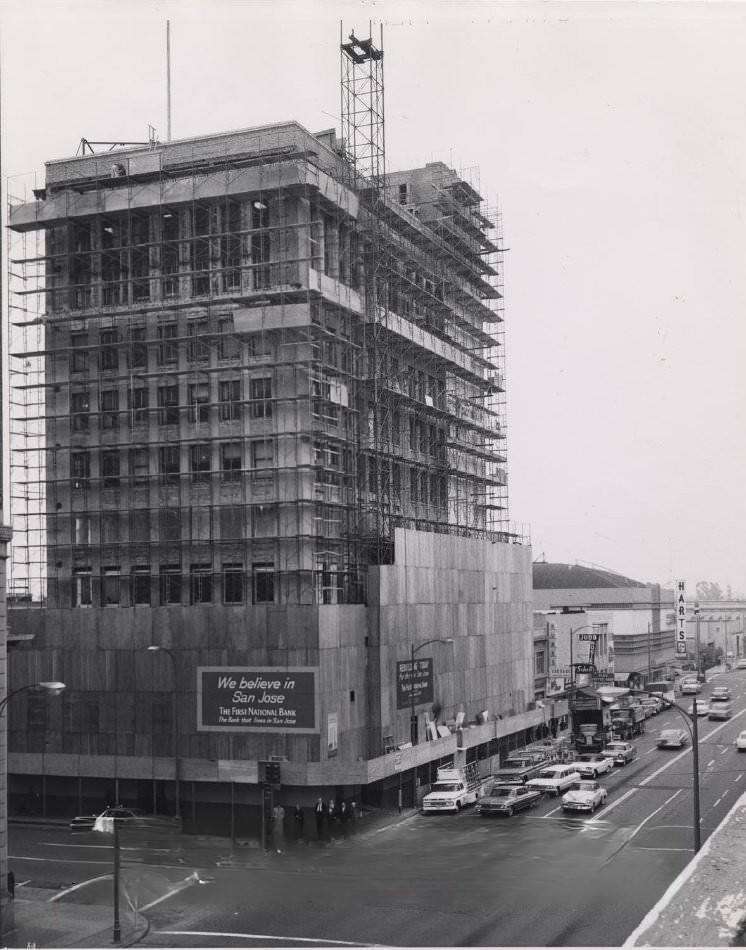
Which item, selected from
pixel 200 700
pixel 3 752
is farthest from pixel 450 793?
pixel 3 752

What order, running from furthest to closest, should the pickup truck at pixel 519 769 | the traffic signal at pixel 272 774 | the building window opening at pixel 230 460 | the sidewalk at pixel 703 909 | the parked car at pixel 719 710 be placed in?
the parked car at pixel 719 710, the pickup truck at pixel 519 769, the building window opening at pixel 230 460, the traffic signal at pixel 272 774, the sidewalk at pixel 703 909

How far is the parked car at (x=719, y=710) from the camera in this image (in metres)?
98.2

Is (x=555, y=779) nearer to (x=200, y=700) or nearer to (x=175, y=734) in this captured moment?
(x=200, y=700)

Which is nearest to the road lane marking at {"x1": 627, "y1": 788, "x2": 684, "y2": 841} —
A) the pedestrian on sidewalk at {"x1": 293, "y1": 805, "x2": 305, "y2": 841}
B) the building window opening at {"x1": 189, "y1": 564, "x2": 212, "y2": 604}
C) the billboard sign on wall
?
the billboard sign on wall

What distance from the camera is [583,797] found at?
5416 cm

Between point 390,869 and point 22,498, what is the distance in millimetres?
30204

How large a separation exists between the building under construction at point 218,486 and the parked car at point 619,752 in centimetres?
980

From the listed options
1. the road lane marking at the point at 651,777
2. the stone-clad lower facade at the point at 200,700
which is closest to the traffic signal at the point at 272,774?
the stone-clad lower facade at the point at 200,700

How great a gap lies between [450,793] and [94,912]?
24.4 metres

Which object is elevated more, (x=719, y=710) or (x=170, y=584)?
(x=170, y=584)

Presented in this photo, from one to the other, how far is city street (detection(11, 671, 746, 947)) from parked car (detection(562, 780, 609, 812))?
569 millimetres

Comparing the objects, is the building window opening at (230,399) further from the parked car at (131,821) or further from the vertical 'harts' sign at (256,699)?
the parked car at (131,821)

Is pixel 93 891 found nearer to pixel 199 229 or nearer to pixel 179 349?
pixel 179 349

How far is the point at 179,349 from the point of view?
6056cm
